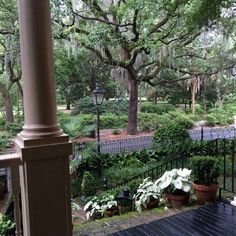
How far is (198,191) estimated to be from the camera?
352cm

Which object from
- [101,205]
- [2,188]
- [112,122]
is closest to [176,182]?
[101,205]

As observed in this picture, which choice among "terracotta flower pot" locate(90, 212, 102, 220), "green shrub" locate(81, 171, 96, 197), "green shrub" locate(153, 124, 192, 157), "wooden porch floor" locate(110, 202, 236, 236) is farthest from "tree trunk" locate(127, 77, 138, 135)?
"wooden porch floor" locate(110, 202, 236, 236)

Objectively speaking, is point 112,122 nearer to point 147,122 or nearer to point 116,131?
point 116,131

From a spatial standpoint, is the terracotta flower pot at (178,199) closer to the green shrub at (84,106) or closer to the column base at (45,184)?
the column base at (45,184)

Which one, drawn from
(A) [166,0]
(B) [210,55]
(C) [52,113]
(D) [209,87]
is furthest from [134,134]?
(C) [52,113]

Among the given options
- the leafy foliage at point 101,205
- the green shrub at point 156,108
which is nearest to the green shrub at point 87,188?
the leafy foliage at point 101,205

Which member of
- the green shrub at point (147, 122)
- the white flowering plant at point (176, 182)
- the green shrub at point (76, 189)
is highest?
the white flowering plant at point (176, 182)

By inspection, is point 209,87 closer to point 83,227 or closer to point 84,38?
point 84,38

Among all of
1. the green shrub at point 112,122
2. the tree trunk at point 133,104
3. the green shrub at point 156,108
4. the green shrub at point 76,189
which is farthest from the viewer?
the green shrub at point 156,108

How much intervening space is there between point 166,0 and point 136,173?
3.86m

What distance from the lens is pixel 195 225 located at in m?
2.94

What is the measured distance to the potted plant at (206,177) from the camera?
345 cm

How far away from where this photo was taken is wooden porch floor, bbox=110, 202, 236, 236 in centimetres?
280

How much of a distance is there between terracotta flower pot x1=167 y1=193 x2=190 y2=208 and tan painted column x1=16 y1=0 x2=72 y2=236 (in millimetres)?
2087
